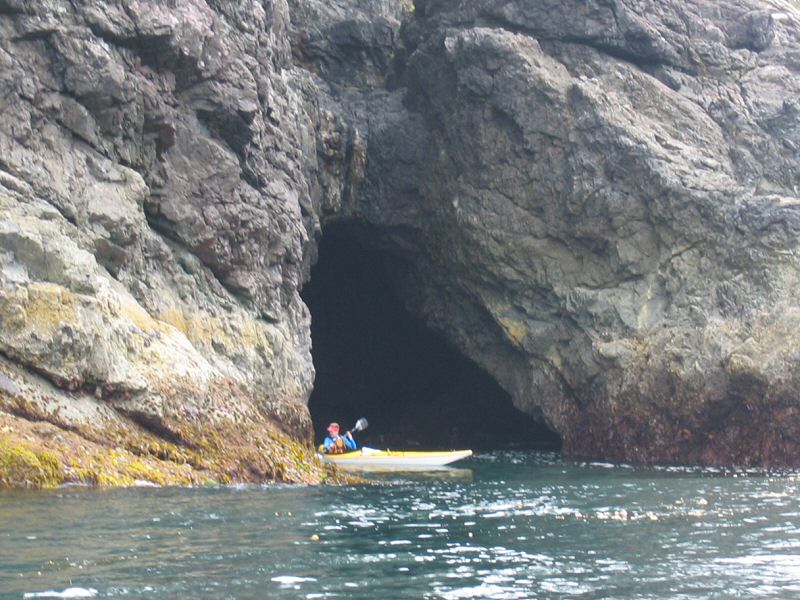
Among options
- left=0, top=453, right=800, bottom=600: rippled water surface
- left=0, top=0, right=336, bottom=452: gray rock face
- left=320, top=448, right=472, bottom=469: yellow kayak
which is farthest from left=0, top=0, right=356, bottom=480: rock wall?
left=0, top=453, right=800, bottom=600: rippled water surface

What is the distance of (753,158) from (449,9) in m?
11.5

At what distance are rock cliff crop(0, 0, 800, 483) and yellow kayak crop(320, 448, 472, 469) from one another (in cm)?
266

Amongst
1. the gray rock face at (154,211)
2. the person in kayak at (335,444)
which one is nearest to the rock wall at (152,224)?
the gray rock face at (154,211)

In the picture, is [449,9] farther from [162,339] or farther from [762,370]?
[162,339]

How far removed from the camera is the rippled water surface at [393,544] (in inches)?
486

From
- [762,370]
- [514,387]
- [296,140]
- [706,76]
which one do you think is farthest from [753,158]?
[296,140]

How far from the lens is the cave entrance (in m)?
47.0

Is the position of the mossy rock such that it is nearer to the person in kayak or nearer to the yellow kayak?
the yellow kayak

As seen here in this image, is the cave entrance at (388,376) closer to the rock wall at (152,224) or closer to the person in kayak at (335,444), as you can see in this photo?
the person in kayak at (335,444)

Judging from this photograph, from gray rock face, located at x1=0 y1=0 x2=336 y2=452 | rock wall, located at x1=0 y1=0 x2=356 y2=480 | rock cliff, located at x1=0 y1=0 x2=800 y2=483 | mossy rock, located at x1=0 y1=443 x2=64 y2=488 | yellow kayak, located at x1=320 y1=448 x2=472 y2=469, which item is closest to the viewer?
mossy rock, located at x1=0 y1=443 x2=64 y2=488

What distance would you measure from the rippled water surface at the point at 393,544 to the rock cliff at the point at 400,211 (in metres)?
3.36

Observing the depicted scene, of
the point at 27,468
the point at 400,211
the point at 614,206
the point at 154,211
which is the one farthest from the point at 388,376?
the point at 27,468

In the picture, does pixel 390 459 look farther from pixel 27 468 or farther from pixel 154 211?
pixel 27 468

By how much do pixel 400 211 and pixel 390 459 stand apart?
11905 millimetres
